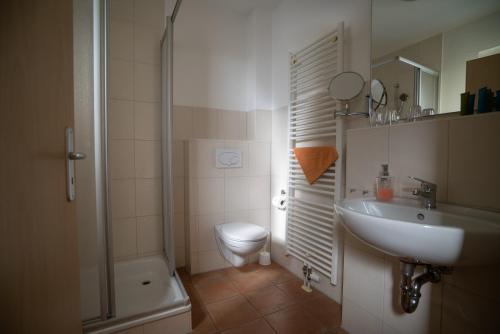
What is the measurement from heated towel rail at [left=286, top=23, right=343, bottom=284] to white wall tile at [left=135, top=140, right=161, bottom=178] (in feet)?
3.94

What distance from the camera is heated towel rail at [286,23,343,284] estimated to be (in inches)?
64.5

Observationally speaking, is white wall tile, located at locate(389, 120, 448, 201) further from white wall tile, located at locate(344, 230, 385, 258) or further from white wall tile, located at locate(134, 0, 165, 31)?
white wall tile, located at locate(134, 0, 165, 31)

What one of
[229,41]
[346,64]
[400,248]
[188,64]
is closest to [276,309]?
[400,248]

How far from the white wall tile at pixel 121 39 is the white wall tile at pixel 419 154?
210 cm

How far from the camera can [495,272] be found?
0.86 m

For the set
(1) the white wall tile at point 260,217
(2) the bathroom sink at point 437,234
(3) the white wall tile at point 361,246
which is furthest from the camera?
(1) the white wall tile at point 260,217

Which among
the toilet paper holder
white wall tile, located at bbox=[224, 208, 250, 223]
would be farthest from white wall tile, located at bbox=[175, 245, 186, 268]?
the toilet paper holder

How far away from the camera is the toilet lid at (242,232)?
184 centimetres

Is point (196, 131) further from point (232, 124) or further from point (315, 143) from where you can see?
point (315, 143)

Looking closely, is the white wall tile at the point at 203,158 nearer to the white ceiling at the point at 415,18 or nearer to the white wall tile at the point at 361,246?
the white wall tile at the point at 361,246

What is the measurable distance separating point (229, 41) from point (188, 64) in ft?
1.74

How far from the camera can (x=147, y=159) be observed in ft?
6.81

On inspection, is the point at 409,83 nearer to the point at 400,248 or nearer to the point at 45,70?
the point at 400,248

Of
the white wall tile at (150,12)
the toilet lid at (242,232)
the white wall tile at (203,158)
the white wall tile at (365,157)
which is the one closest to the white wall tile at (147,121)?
the white wall tile at (203,158)
